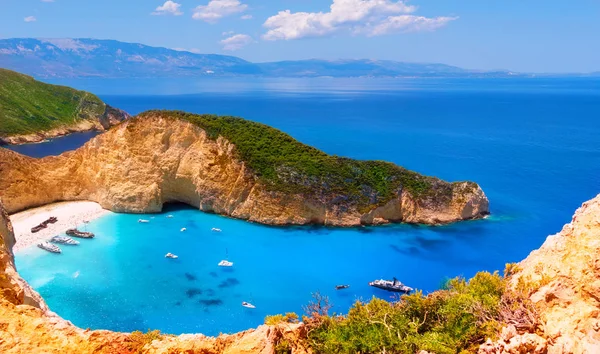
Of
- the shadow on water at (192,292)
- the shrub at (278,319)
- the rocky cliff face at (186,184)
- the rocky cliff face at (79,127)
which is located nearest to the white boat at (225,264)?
the shadow on water at (192,292)

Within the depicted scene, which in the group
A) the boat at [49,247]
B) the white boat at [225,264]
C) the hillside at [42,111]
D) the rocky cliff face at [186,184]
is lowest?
the white boat at [225,264]

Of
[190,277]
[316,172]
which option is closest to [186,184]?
[316,172]

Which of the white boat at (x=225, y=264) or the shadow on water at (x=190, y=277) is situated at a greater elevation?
the white boat at (x=225, y=264)

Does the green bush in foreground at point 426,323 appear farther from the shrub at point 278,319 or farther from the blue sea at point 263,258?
the blue sea at point 263,258

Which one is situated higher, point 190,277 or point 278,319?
point 278,319

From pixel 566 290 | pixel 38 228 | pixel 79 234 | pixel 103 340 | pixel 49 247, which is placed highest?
pixel 566 290

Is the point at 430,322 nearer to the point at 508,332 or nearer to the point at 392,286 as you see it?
the point at 508,332

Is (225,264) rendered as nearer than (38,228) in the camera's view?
Yes
